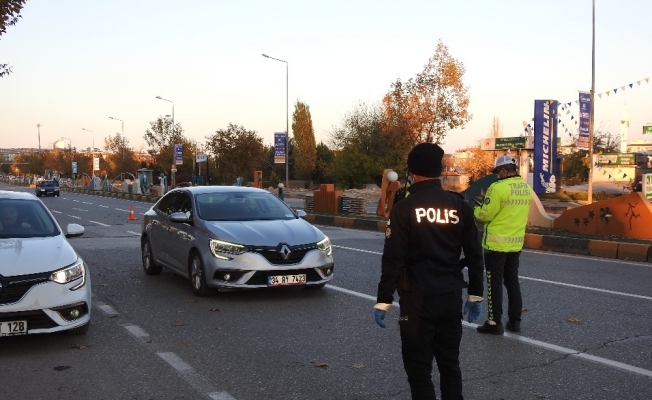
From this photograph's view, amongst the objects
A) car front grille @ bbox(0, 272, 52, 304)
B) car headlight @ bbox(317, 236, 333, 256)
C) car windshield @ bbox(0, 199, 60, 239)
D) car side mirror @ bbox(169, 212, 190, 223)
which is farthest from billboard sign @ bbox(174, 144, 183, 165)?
car front grille @ bbox(0, 272, 52, 304)

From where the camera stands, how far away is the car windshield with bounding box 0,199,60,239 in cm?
729

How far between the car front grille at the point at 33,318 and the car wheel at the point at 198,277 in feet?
8.81

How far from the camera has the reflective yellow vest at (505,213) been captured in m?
6.73

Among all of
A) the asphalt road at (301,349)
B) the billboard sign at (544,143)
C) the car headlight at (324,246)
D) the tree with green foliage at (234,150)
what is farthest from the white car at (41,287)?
the tree with green foliage at (234,150)

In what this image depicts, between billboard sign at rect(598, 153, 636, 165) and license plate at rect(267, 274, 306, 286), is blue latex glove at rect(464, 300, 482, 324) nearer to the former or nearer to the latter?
license plate at rect(267, 274, 306, 286)

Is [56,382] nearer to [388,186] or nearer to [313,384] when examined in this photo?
[313,384]

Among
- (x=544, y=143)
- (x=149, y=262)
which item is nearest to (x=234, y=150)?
(x=544, y=143)

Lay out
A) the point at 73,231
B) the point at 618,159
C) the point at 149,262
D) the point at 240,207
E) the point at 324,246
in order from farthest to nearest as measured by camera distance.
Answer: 1. the point at 618,159
2. the point at 149,262
3. the point at 240,207
4. the point at 324,246
5. the point at 73,231

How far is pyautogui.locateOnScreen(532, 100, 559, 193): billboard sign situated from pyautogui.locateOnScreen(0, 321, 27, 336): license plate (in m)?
21.9

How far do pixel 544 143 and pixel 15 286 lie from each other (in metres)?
22.3

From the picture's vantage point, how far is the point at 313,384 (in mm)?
5289

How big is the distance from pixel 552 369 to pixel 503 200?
1711mm

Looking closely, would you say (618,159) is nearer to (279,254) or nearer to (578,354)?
(279,254)

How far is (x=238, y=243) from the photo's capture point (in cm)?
850
